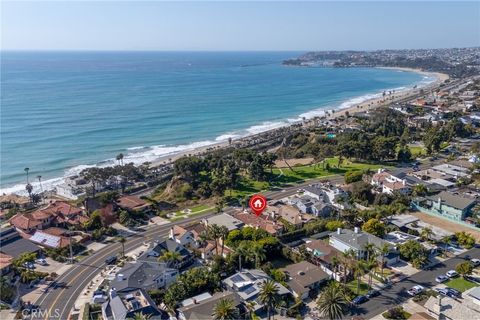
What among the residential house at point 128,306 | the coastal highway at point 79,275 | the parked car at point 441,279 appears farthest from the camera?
the parked car at point 441,279

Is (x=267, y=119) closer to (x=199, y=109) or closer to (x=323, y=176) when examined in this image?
(x=199, y=109)

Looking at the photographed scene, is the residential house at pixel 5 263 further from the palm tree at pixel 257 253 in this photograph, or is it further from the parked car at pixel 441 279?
the parked car at pixel 441 279

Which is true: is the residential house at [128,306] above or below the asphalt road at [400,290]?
above

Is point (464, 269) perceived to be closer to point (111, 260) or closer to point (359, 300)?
point (359, 300)

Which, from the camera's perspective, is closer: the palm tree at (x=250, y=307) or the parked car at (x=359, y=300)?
the palm tree at (x=250, y=307)

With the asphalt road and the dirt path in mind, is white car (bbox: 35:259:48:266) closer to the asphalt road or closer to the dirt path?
the asphalt road

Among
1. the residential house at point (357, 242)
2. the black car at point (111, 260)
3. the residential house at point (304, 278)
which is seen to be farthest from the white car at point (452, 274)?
the black car at point (111, 260)
